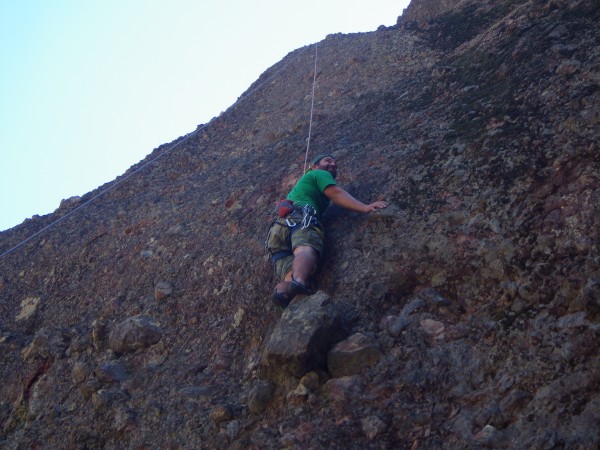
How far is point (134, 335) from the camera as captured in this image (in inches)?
212

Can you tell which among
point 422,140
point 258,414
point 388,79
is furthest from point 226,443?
point 388,79

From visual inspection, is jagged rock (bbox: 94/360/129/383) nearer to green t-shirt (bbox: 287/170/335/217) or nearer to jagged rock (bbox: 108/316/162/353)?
jagged rock (bbox: 108/316/162/353)

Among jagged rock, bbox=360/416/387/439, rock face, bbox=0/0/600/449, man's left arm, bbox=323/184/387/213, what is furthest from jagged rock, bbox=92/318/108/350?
jagged rock, bbox=360/416/387/439

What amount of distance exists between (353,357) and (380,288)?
692 millimetres

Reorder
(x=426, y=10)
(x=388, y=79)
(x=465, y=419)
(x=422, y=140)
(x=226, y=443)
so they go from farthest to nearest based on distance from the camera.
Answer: (x=426, y=10) → (x=388, y=79) → (x=422, y=140) → (x=226, y=443) → (x=465, y=419)

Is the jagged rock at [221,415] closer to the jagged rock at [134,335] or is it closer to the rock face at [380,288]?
the rock face at [380,288]

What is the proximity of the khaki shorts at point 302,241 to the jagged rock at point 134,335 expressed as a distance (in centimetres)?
122

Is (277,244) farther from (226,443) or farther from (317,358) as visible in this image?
(226,443)

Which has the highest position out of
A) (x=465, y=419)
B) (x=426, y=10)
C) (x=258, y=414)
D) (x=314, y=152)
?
(x=426, y=10)

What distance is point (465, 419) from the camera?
3197 millimetres

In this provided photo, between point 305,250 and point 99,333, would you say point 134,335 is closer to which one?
point 99,333

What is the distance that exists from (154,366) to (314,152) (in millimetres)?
3262

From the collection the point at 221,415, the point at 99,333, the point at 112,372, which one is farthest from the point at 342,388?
the point at 99,333

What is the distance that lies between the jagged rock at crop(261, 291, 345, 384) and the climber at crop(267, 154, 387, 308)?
0.45m
